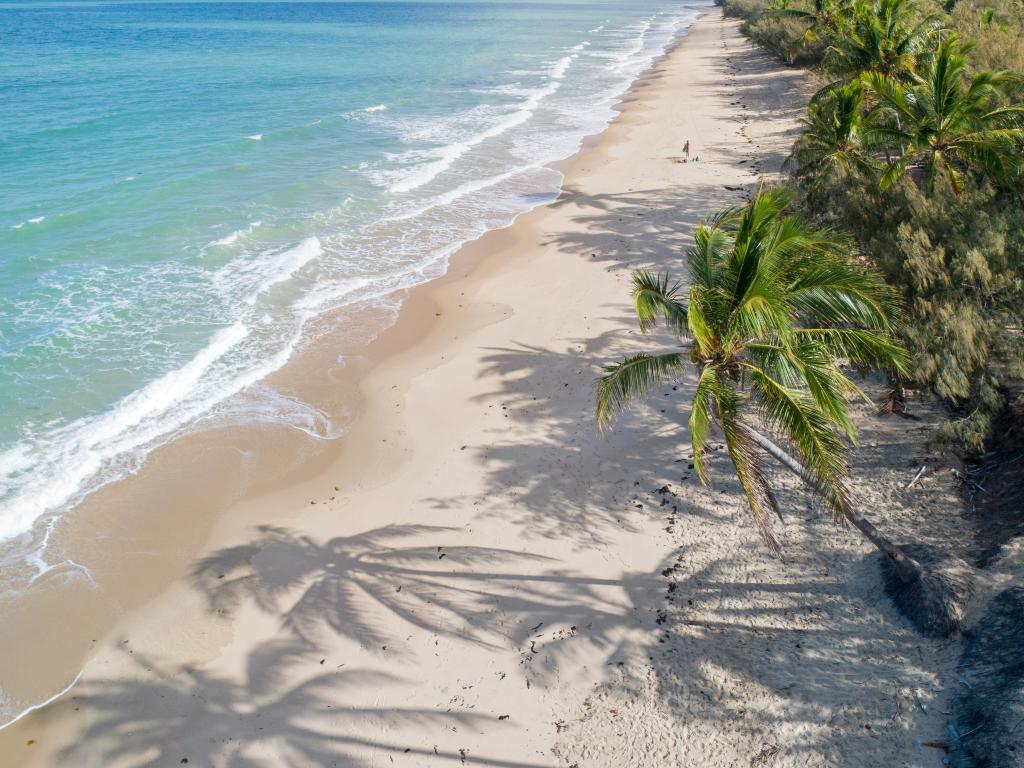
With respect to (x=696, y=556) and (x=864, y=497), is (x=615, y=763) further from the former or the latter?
(x=864, y=497)

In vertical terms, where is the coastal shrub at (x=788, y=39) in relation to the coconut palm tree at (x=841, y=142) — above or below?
above

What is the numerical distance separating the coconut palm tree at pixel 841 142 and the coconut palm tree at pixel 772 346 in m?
6.45

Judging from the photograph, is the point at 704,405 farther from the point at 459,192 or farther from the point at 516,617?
the point at 459,192

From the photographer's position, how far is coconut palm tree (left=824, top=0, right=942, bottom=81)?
71.7 ft

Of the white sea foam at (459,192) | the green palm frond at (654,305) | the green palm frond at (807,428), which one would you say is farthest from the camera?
the white sea foam at (459,192)

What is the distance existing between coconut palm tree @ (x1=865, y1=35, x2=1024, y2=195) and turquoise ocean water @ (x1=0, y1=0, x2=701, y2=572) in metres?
12.6

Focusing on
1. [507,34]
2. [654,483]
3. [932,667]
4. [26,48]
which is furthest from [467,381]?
[507,34]

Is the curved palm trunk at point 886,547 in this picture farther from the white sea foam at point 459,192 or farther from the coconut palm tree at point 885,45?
the white sea foam at point 459,192

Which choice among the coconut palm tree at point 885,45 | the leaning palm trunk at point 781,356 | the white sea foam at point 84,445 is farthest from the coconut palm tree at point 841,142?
the white sea foam at point 84,445

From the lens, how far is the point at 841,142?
620 inches

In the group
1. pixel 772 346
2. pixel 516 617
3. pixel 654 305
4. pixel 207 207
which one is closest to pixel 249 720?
pixel 516 617

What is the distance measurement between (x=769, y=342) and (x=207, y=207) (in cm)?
2252

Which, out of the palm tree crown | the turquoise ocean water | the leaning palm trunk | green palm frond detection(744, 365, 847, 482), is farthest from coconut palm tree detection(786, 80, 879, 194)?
the turquoise ocean water

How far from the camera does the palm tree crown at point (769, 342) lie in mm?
7996
